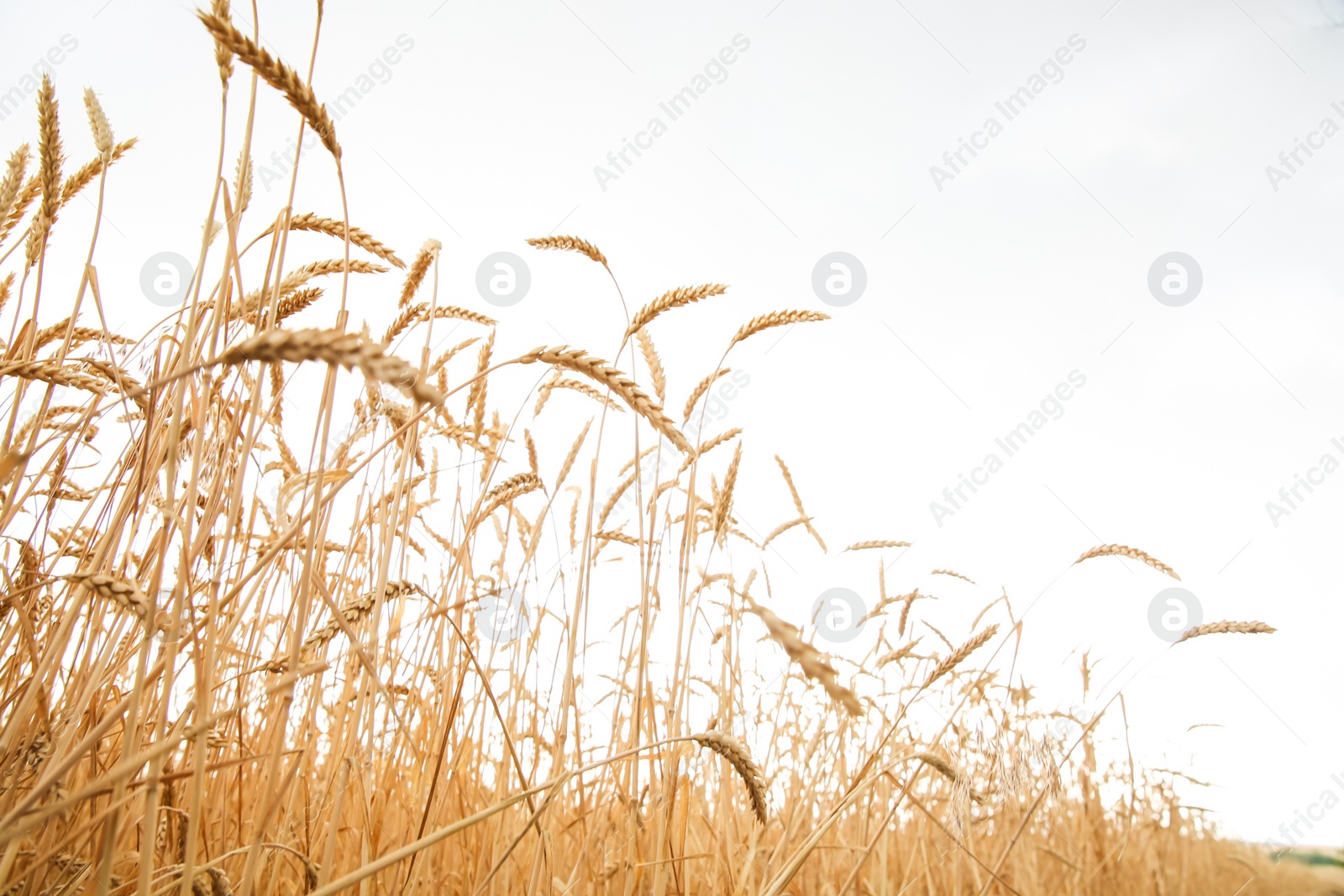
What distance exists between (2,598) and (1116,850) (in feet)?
9.24

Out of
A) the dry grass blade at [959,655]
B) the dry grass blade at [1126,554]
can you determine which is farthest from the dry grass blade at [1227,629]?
the dry grass blade at [959,655]

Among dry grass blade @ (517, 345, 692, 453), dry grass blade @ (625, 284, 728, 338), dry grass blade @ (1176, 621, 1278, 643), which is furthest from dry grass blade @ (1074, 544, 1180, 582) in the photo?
dry grass blade @ (517, 345, 692, 453)

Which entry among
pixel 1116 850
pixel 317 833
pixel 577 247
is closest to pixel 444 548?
pixel 317 833

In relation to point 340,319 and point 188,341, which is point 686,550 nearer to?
point 340,319

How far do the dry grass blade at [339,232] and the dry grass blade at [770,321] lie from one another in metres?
0.70

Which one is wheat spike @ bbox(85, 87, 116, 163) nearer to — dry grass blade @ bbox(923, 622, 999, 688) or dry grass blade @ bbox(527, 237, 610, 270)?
dry grass blade @ bbox(527, 237, 610, 270)

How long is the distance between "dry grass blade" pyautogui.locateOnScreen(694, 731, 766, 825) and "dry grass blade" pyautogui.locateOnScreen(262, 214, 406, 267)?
1008 mm

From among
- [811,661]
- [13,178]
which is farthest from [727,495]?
[13,178]

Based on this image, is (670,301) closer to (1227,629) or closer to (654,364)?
(654,364)

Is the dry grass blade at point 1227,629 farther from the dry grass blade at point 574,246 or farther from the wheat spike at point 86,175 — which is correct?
the wheat spike at point 86,175

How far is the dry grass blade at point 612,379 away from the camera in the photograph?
825 mm

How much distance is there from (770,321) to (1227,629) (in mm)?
1155

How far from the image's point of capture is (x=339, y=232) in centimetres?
140

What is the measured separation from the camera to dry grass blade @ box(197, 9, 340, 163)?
831mm
